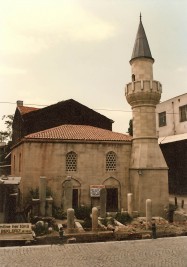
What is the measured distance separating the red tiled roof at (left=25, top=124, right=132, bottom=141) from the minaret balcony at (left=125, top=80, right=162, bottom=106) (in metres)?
3.33

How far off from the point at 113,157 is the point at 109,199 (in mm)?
3431

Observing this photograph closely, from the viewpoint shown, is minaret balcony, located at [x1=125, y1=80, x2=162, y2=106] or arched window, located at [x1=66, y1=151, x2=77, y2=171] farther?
minaret balcony, located at [x1=125, y1=80, x2=162, y2=106]

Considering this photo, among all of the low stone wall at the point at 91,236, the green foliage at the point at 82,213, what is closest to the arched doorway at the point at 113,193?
the green foliage at the point at 82,213

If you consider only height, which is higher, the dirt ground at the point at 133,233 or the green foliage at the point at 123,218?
the green foliage at the point at 123,218

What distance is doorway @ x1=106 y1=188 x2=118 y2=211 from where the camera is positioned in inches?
939

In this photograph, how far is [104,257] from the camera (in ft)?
38.1

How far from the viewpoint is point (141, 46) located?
81.1 ft

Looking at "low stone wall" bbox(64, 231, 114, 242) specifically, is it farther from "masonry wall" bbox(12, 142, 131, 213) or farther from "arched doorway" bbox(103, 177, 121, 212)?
"arched doorway" bbox(103, 177, 121, 212)

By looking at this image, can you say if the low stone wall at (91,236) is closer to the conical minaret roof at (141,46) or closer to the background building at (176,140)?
the conical minaret roof at (141,46)

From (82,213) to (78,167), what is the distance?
3.92m

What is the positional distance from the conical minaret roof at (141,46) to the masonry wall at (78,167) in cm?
754

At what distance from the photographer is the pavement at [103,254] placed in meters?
10.8

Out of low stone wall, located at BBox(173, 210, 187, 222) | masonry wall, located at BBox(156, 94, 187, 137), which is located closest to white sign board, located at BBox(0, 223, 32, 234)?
low stone wall, located at BBox(173, 210, 187, 222)

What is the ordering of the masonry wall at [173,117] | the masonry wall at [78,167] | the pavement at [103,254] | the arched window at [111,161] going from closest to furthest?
the pavement at [103,254], the masonry wall at [78,167], the arched window at [111,161], the masonry wall at [173,117]
